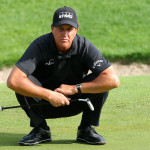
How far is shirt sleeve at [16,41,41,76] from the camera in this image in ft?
15.5

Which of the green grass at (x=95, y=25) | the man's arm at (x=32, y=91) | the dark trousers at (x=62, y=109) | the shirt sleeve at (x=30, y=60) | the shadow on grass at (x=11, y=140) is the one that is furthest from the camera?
the green grass at (x=95, y=25)

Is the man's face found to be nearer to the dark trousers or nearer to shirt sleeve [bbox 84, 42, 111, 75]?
shirt sleeve [bbox 84, 42, 111, 75]

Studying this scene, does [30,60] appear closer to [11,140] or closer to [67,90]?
[67,90]

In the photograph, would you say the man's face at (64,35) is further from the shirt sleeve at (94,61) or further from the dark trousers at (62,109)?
the dark trousers at (62,109)

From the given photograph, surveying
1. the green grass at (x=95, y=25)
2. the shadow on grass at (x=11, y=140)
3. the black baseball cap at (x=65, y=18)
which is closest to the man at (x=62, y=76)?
the black baseball cap at (x=65, y=18)

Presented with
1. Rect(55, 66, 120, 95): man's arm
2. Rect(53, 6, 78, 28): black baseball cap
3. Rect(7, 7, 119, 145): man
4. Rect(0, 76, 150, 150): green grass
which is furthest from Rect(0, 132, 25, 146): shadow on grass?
Rect(53, 6, 78, 28): black baseball cap

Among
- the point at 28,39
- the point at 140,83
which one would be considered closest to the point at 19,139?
the point at 140,83

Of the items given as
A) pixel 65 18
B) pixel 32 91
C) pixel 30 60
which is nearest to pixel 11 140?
pixel 32 91

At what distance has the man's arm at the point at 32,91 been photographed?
4613mm

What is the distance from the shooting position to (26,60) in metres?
4.73

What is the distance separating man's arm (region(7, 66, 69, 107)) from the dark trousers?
0.55 feet

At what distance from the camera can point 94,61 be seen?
15.7 ft

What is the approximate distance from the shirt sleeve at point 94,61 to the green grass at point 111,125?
2.33ft

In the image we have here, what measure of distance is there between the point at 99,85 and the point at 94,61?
0.76ft
